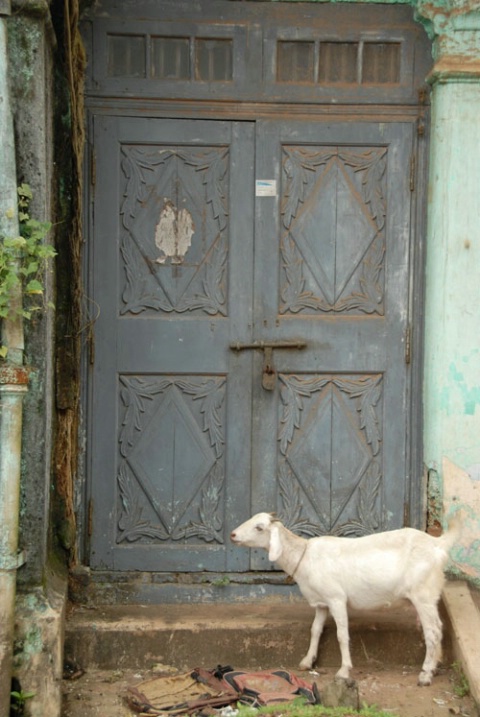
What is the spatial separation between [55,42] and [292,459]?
267 cm

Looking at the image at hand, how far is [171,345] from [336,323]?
97 centimetres

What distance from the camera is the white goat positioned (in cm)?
524


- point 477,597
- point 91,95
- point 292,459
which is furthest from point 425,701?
point 91,95

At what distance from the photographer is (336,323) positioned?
6.09 m

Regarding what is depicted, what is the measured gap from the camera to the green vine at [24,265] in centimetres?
486

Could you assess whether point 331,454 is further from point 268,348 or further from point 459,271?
point 459,271

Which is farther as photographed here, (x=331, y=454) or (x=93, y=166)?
(x=331, y=454)

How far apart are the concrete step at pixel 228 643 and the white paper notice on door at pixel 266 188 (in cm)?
242

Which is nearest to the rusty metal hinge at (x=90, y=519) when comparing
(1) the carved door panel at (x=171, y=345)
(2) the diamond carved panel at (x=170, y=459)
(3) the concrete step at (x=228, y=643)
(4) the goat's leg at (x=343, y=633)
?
(1) the carved door panel at (x=171, y=345)

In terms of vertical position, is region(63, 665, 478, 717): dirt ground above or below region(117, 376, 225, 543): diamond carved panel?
below

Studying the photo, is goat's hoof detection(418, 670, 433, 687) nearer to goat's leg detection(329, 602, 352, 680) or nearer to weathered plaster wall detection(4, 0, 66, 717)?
goat's leg detection(329, 602, 352, 680)

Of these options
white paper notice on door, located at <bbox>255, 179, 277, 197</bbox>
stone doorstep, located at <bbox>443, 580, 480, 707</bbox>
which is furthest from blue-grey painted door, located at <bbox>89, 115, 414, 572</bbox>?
stone doorstep, located at <bbox>443, 580, 480, 707</bbox>

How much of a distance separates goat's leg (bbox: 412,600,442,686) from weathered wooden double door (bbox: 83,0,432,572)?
920mm

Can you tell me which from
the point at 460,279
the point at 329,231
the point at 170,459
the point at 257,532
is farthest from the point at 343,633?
the point at 329,231
